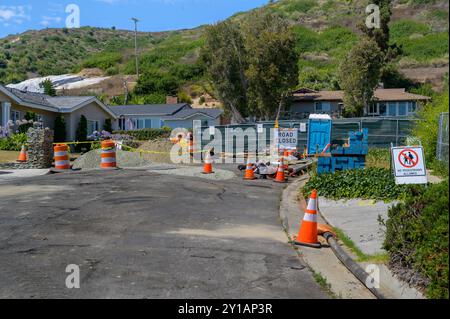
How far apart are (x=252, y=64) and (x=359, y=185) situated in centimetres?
3645

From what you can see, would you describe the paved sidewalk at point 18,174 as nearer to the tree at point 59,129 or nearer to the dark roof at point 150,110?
the tree at point 59,129

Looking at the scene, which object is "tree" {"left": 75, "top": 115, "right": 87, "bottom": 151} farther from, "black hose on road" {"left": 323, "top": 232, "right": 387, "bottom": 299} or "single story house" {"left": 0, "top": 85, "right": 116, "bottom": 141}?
"black hose on road" {"left": 323, "top": 232, "right": 387, "bottom": 299}

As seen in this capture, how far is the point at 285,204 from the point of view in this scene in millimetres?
12719

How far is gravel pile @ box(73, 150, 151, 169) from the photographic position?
21.3 metres

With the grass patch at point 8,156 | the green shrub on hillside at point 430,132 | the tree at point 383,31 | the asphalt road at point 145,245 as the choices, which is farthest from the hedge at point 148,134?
the asphalt road at point 145,245

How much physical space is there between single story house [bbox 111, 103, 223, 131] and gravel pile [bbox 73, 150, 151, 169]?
30554 mm

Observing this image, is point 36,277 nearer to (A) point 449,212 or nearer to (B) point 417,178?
(A) point 449,212

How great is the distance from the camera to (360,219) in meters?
10.2

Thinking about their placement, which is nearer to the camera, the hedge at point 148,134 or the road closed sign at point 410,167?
the road closed sign at point 410,167

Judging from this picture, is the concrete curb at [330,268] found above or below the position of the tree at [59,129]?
below

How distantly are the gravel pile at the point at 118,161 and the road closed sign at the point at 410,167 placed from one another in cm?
1414

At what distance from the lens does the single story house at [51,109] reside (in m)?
28.5

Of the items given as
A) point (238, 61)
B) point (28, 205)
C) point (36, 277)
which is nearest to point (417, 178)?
point (36, 277)

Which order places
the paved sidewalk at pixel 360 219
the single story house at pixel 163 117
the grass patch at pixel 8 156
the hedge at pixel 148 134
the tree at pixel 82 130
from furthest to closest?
the single story house at pixel 163 117 → the hedge at pixel 148 134 → the tree at pixel 82 130 → the grass patch at pixel 8 156 → the paved sidewalk at pixel 360 219
